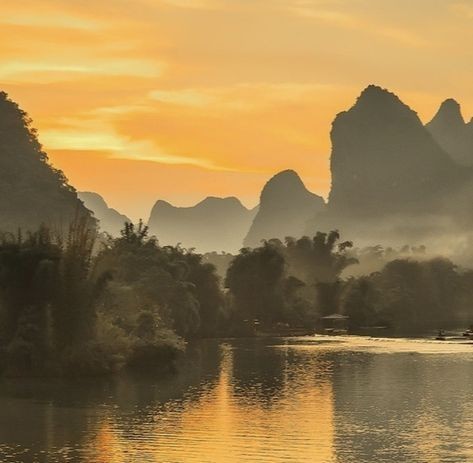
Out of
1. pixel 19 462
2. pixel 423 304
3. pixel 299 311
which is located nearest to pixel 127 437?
pixel 19 462

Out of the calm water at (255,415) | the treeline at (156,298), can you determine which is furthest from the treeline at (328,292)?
the calm water at (255,415)

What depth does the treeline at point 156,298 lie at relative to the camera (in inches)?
2913

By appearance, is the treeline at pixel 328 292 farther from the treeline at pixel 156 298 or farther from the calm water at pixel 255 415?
the calm water at pixel 255 415

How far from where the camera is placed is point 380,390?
68562mm

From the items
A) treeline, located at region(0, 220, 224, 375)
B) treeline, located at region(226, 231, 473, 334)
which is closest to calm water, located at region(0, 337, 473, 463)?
treeline, located at region(0, 220, 224, 375)

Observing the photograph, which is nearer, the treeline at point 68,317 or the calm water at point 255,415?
the calm water at point 255,415

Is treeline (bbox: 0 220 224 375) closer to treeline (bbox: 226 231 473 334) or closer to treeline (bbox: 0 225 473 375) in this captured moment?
treeline (bbox: 0 225 473 375)

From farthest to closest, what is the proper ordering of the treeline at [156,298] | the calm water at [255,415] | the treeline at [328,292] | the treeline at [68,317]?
the treeline at [328,292]
the treeline at [156,298]
the treeline at [68,317]
the calm water at [255,415]

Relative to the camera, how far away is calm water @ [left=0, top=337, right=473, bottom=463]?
150 ft

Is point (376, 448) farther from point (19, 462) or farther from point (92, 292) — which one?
point (92, 292)

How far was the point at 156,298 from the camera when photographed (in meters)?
109

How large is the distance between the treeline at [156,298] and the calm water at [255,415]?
11.4ft

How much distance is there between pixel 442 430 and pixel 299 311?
3966 inches

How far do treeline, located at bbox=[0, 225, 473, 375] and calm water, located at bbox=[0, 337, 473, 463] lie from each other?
3.47m
